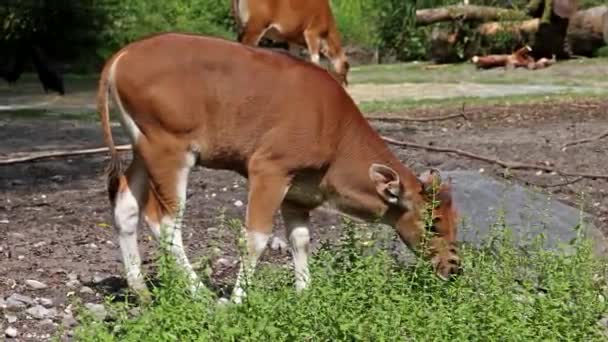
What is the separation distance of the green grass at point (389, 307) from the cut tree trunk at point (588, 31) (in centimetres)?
1711

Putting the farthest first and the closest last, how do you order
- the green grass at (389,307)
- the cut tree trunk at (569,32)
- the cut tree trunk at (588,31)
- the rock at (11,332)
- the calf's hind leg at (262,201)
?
the cut tree trunk at (588,31)
the cut tree trunk at (569,32)
the calf's hind leg at (262,201)
the rock at (11,332)
the green grass at (389,307)

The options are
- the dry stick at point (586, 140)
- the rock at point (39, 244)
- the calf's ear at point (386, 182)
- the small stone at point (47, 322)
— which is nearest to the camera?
the small stone at point (47, 322)

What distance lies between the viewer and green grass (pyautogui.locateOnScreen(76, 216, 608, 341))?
5227mm

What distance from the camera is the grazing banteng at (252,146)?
6801mm

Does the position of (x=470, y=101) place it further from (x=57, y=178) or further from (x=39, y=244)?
(x=39, y=244)

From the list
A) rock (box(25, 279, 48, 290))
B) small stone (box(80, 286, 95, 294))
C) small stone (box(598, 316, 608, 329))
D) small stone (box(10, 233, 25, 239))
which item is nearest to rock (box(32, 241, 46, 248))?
small stone (box(10, 233, 25, 239))

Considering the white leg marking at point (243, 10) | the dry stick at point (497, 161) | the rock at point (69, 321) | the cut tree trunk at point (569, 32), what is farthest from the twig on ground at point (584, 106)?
the rock at point (69, 321)

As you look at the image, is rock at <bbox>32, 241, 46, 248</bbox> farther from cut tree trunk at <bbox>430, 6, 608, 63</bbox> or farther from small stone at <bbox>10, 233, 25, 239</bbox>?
cut tree trunk at <bbox>430, 6, 608, 63</bbox>

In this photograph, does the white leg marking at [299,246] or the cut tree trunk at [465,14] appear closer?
the white leg marking at [299,246]

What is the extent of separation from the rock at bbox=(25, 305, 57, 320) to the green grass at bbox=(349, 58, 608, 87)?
12.8 meters

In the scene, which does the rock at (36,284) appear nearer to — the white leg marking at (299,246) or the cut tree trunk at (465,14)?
the white leg marking at (299,246)

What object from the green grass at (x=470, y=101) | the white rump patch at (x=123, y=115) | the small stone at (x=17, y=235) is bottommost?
the green grass at (x=470, y=101)

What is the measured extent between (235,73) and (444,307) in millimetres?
1892

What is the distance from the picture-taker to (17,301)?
6.83 m
